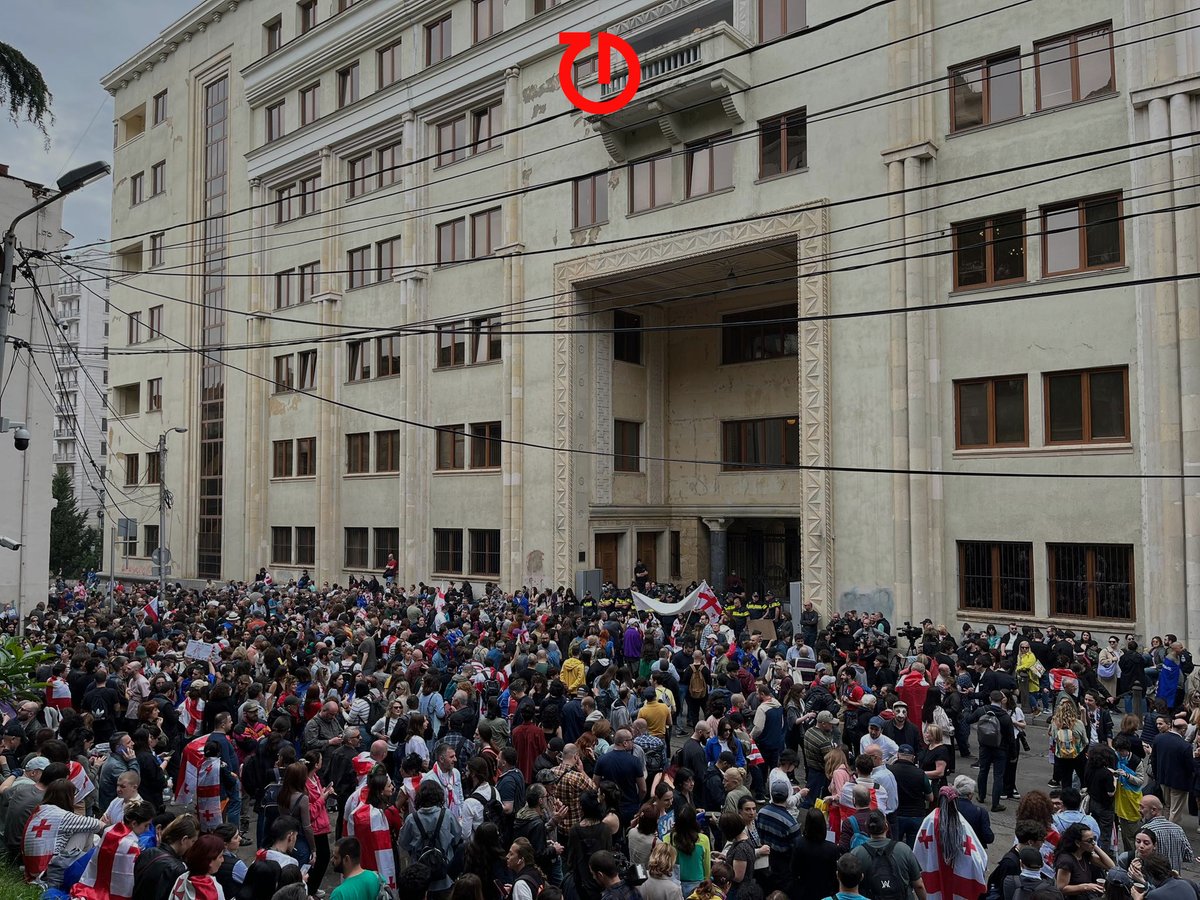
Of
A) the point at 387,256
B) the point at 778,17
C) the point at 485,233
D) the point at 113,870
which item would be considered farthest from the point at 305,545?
the point at 113,870

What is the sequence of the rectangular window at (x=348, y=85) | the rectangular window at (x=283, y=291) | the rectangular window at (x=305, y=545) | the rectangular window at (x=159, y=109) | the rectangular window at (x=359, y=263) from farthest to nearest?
the rectangular window at (x=159, y=109) < the rectangular window at (x=283, y=291) < the rectangular window at (x=305, y=545) < the rectangular window at (x=348, y=85) < the rectangular window at (x=359, y=263)

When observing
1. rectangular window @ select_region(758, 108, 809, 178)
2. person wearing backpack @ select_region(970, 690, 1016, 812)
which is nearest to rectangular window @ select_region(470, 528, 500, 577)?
rectangular window @ select_region(758, 108, 809, 178)

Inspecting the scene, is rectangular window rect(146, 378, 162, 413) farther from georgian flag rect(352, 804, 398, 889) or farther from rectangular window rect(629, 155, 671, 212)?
georgian flag rect(352, 804, 398, 889)

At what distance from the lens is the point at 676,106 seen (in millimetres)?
27469

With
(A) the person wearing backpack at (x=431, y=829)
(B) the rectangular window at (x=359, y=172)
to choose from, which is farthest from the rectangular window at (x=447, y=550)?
(A) the person wearing backpack at (x=431, y=829)

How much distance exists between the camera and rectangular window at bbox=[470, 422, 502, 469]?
33500 millimetres

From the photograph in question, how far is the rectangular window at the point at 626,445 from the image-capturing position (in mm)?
32438

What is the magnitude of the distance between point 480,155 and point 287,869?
30450mm

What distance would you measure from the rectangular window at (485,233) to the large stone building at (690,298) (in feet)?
0.64

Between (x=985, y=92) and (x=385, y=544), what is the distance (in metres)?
26.4

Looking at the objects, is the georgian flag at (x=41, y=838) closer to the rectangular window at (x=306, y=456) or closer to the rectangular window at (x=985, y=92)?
the rectangular window at (x=985, y=92)

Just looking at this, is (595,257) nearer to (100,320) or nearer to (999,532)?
(999,532)

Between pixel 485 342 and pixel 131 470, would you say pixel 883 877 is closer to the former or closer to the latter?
pixel 485 342

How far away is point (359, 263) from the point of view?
127 ft
